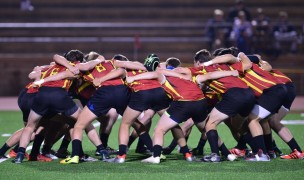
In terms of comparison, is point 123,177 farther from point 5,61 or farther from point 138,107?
point 5,61

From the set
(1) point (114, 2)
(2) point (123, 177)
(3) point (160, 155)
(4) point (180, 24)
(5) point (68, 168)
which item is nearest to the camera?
(2) point (123, 177)

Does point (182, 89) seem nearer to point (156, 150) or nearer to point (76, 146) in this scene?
point (156, 150)

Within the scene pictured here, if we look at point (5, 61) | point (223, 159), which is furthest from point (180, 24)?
point (223, 159)

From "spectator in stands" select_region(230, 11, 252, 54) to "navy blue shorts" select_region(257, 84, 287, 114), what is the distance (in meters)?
10.3

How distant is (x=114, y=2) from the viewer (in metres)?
25.1

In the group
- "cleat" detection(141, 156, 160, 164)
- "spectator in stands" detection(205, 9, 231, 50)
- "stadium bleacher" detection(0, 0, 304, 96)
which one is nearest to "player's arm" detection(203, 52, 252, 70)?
"cleat" detection(141, 156, 160, 164)

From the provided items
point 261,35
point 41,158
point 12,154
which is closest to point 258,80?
point 41,158

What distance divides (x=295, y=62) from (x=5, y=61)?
27.4 feet

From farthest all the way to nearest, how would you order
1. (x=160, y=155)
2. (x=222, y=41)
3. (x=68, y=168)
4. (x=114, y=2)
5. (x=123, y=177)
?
(x=114, y=2), (x=222, y=41), (x=160, y=155), (x=68, y=168), (x=123, y=177)

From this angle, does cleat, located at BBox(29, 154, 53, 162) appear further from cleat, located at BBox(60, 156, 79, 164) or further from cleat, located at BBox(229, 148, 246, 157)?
cleat, located at BBox(229, 148, 246, 157)

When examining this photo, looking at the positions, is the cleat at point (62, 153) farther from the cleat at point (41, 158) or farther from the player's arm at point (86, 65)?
the player's arm at point (86, 65)

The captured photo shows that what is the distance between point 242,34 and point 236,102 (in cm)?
1089

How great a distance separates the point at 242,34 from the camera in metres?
21.5

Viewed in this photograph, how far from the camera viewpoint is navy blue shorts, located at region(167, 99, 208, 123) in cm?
1073
